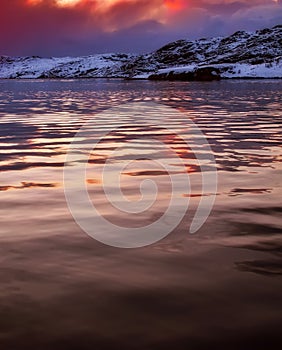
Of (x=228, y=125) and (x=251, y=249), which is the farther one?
(x=228, y=125)

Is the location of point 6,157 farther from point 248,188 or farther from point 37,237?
point 37,237

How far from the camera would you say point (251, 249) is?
618cm

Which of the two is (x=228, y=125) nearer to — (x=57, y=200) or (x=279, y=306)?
(x=57, y=200)

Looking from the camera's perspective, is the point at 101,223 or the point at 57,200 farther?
the point at 57,200

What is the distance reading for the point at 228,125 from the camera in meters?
21.3

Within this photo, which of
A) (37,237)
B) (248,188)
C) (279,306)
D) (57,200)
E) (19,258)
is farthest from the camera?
(248,188)

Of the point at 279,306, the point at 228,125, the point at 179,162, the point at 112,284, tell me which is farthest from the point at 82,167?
the point at 228,125

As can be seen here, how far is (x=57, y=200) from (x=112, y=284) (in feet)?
12.1

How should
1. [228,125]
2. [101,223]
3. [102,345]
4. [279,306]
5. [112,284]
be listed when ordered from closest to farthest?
[102,345], [279,306], [112,284], [101,223], [228,125]

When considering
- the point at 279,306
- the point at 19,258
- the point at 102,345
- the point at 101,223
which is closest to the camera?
the point at 102,345

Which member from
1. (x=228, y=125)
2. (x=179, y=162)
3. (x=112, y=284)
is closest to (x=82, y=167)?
(x=179, y=162)

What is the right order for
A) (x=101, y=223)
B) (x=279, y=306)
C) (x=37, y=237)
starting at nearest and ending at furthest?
(x=279, y=306), (x=37, y=237), (x=101, y=223)

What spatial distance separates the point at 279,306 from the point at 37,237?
3.08 meters

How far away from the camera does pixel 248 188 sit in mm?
9578
